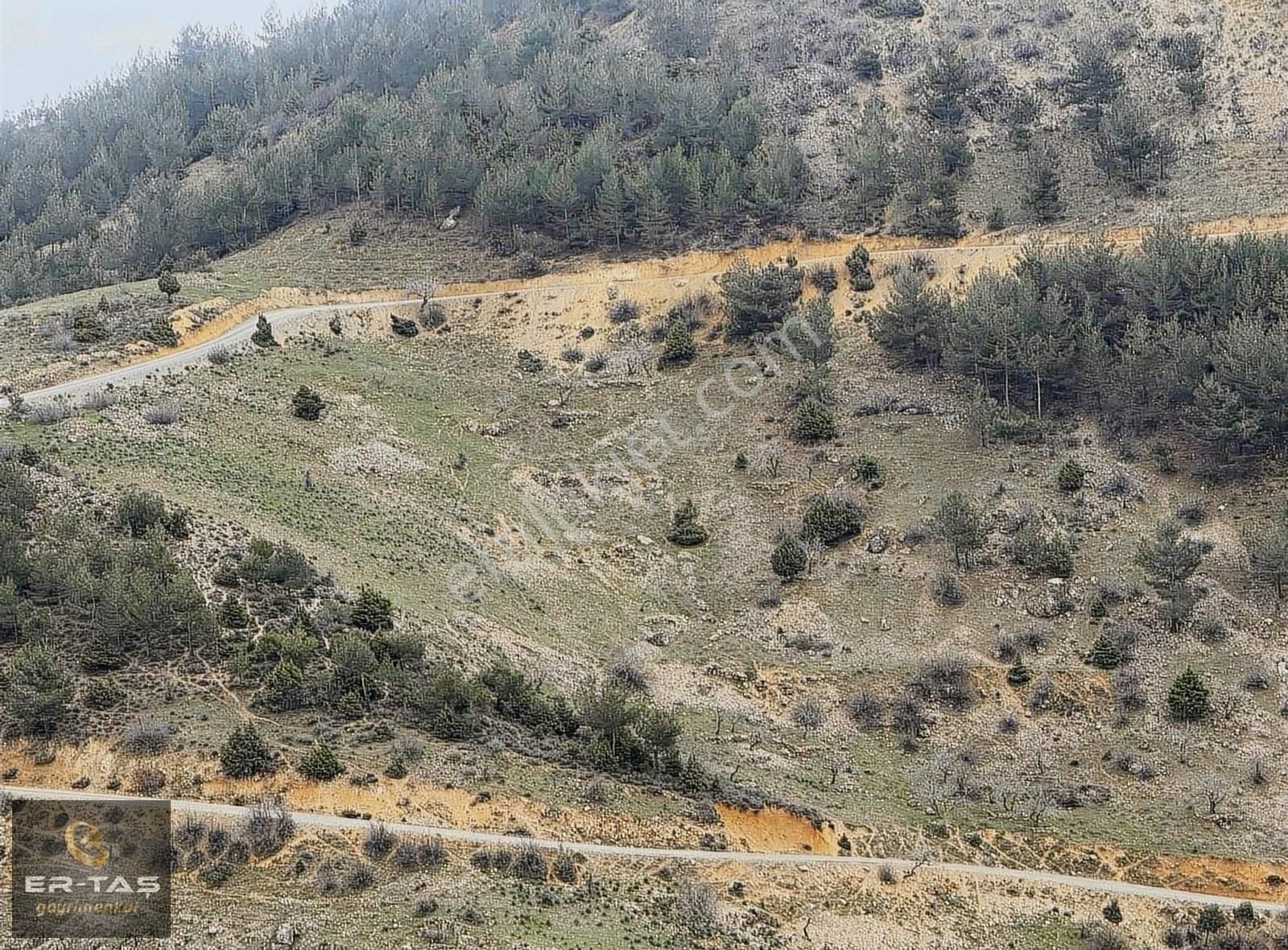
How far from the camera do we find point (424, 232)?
71.1m

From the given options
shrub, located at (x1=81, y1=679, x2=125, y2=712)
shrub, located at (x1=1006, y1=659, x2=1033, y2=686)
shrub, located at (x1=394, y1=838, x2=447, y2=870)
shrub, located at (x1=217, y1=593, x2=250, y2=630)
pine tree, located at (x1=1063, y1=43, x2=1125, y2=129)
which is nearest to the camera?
shrub, located at (x1=394, y1=838, x2=447, y2=870)

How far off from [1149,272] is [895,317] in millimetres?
11113

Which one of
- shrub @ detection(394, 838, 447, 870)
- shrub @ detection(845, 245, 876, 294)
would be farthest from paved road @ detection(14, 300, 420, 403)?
shrub @ detection(394, 838, 447, 870)

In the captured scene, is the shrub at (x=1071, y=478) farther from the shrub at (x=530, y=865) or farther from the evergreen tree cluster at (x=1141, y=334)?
the shrub at (x=530, y=865)

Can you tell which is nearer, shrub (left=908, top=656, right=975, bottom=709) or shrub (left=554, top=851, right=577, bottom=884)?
shrub (left=554, top=851, right=577, bottom=884)

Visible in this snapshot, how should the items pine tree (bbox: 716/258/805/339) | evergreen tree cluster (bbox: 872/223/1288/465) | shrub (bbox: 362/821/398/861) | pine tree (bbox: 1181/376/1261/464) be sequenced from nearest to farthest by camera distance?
shrub (bbox: 362/821/398/861)
pine tree (bbox: 1181/376/1261/464)
evergreen tree cluster (bbox: 872/223/1288/465)
pine tree (bbox: 716/258/805/339)

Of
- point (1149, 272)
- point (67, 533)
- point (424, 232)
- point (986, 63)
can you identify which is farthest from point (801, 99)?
point (67, 533)

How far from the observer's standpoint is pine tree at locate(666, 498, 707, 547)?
1827 inches

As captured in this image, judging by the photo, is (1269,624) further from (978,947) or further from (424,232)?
(424,232)

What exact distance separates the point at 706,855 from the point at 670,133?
53.3 metres

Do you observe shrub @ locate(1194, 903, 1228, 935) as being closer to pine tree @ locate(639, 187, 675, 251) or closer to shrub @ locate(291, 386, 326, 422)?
shrub @ locate(291, 386, 326, 422)

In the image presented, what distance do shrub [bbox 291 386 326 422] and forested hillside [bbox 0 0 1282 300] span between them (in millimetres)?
21600

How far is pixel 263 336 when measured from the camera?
55062 millimetres

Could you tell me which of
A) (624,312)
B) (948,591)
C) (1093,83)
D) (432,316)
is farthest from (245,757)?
(1093,83)
